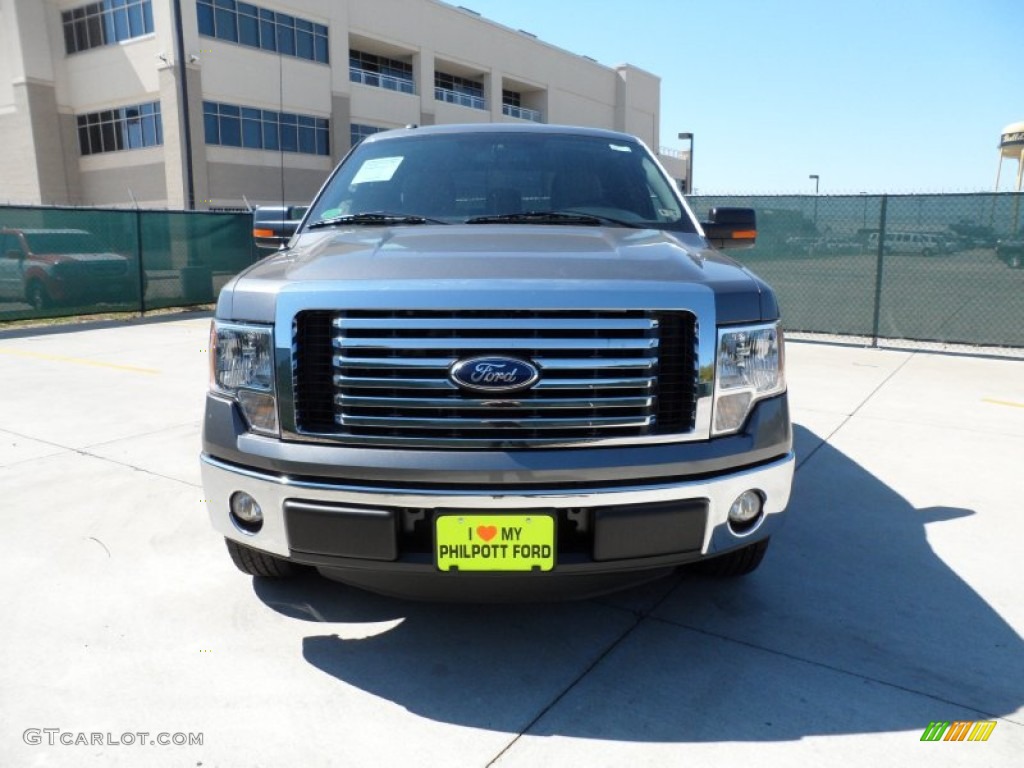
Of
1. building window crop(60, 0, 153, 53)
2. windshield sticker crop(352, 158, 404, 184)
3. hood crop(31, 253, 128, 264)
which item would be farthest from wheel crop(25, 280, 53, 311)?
building window crop(60, 0, 153, 53)

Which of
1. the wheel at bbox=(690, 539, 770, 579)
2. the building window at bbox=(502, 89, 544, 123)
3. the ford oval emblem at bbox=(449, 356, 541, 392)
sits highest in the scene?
the building window at bbox=(502, 89, 544, 123)

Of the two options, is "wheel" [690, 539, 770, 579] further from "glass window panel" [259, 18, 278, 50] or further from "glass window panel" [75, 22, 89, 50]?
"glass window panel" [75, 22, 89, 50]

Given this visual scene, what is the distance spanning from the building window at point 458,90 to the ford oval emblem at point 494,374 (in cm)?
4502

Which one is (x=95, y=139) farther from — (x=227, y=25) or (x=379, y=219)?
(x=379, y=219)

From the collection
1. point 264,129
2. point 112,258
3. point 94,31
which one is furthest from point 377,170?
point 94,31

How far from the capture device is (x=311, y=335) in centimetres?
245

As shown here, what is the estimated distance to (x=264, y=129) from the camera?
3531cm

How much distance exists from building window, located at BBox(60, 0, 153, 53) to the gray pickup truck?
1431 inches

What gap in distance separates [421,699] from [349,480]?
773 millimetres

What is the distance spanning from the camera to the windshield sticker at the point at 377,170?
3.97 metres

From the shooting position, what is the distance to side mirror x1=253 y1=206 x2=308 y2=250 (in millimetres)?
3988

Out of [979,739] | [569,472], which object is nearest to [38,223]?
[569,472]

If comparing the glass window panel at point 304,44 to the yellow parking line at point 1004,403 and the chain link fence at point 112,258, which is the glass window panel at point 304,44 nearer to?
the chain link fence at point 112,258

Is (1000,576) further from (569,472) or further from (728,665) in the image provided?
(569,472)
